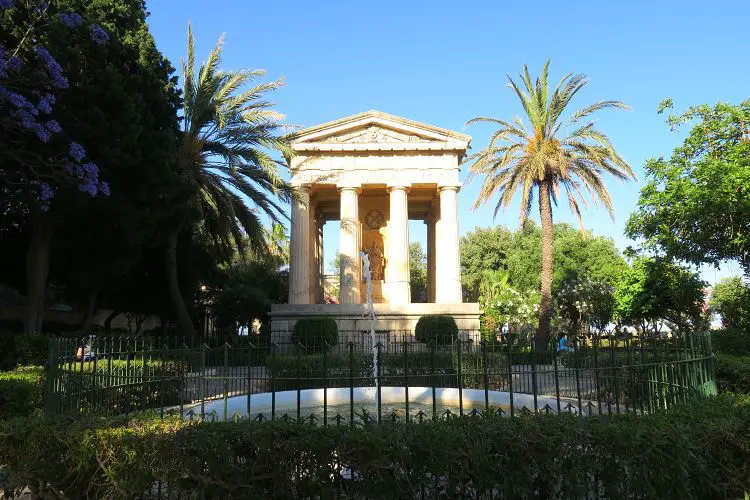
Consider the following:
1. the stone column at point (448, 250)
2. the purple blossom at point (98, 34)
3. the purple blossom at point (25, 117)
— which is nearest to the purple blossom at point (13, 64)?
the purple blossom at point (25, 117)

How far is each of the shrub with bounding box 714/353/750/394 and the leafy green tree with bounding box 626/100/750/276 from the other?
36.4 ft

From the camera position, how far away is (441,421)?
458 centimetres

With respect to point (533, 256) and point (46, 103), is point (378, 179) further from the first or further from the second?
point (533, 256)

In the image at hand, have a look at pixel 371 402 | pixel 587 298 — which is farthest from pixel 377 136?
pixel 587 298

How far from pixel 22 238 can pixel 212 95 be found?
861 centimetres

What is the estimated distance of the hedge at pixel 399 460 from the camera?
3.99 m

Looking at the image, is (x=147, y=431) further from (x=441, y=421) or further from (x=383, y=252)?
(x=383, y=252)

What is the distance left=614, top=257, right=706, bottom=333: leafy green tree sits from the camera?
26.1 meters

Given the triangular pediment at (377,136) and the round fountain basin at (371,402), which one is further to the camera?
the triangular pediment at (377,136)

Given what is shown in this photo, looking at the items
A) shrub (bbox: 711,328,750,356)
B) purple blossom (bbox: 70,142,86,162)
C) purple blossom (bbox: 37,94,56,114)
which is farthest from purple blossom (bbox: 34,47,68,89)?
shrub (bbox: 711,328,750,356)

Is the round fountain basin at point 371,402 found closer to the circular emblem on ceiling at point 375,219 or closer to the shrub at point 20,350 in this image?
the shrub at point 20,350

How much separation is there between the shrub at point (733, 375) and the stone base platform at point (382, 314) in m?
14.8

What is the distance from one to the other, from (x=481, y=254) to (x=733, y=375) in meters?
43.3

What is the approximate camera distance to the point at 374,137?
89.4 feet
